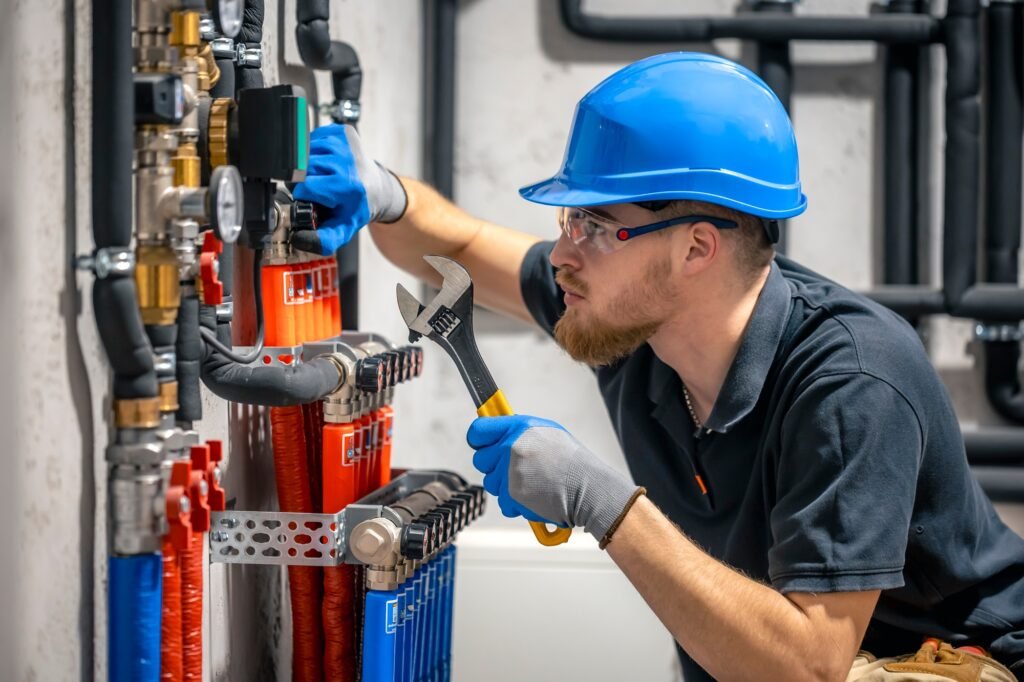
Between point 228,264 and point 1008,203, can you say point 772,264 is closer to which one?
point 228,264

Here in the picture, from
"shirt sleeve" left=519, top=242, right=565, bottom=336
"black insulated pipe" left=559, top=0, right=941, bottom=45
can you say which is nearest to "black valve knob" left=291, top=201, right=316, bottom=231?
"shirt sleeve" left=519, top=242, right=565, bottom=336

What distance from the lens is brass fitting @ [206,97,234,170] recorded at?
972 mm

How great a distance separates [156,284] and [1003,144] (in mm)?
1667

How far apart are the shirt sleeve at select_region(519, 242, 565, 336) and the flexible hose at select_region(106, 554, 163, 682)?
2.46 ft

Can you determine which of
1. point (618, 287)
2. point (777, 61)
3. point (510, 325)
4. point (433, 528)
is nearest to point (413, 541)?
point (433, 528)

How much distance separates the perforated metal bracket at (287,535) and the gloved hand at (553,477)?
0.42 feet

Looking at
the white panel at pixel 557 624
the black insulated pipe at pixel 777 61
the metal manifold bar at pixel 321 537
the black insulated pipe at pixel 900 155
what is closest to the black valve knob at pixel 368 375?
the metal manifold bar at pixel 321 537

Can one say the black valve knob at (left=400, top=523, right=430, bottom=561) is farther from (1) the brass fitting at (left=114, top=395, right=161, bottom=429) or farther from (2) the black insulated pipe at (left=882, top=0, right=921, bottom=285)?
(2) the black insulated pipe at (left=882, top=0, right=921, bottom=285)

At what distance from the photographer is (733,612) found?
3.66 feet

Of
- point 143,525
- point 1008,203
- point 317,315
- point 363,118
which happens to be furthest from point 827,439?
point 1008,203

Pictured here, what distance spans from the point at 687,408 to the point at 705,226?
25 cm

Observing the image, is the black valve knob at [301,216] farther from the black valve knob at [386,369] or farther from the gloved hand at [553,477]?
the gloved hand at [553,477]

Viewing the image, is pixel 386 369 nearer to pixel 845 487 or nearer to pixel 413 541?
pixel 413 541

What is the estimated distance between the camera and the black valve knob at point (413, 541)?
1076 mm
